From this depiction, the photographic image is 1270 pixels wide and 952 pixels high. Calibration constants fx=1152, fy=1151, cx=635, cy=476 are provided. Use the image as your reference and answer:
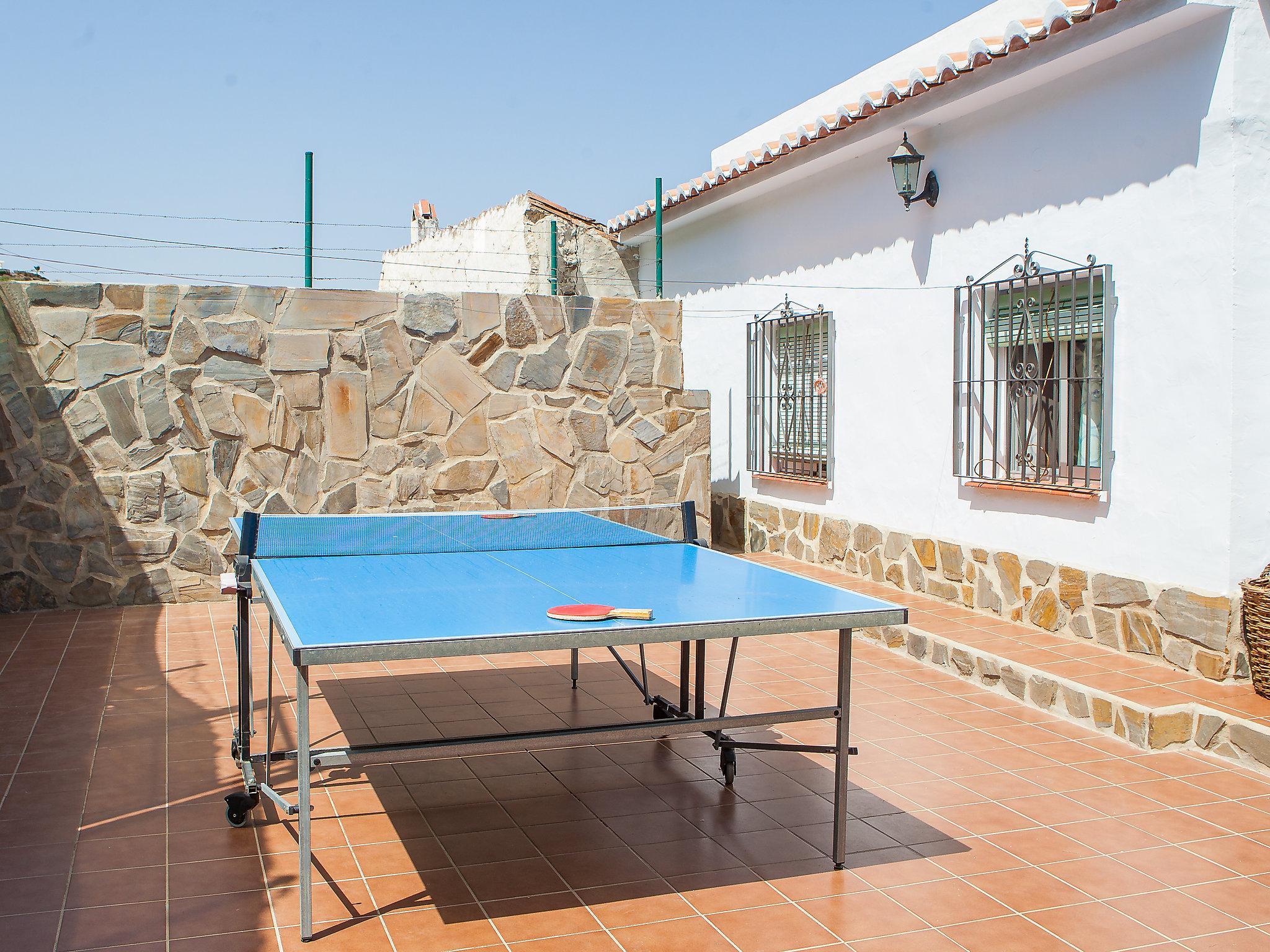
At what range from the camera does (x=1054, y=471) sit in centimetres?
710

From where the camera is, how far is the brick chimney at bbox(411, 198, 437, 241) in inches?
682

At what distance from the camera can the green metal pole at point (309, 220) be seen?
8.91m

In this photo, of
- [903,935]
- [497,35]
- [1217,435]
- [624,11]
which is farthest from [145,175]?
[903,935]

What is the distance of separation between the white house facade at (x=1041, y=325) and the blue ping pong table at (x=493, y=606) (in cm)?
267

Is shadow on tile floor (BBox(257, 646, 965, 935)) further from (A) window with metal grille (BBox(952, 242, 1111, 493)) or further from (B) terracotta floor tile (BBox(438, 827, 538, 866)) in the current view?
(A) window with metal grille (BBox(952, 242, 1111, 493))

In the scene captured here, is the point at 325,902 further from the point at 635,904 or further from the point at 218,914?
the point at 635,904

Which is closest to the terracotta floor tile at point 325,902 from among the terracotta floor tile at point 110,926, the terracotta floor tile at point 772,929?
the terracotta floor tile at point 110,926

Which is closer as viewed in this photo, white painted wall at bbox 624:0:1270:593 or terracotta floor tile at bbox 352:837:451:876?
terracotta floor tile at bbox 352:837:451:876

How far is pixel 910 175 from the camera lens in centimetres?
826

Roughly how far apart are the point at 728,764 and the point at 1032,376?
12.7 ft

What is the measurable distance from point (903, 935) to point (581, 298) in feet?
22.7

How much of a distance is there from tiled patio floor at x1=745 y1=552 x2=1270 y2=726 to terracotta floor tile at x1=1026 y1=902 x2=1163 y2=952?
201 centimetres

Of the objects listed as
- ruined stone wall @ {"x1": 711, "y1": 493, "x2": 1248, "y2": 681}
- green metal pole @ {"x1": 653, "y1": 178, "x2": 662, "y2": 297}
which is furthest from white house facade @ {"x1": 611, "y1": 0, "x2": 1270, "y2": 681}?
green metal pole @ {"x1": 653, "y1": 178, "x2": 662, "y2": 297}

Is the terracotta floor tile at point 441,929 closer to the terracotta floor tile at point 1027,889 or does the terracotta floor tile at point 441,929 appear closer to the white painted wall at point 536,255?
the terracotta floor tile at point 1027,889
